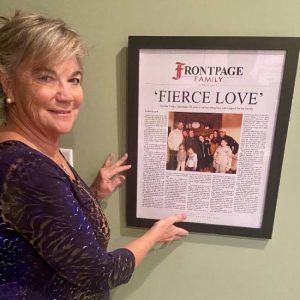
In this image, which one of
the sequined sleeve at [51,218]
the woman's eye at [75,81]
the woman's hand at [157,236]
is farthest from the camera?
the woman's hand at [157,236]

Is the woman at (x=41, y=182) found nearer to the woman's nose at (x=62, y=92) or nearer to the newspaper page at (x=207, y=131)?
the woman's nose at (x=62, y=92)

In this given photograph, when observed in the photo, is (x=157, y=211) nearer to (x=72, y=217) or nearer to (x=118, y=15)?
(x=72, y=217)

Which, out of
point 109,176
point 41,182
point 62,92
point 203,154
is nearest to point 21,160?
point 41,182

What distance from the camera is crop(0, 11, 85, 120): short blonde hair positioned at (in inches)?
25.2

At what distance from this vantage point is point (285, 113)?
828mm

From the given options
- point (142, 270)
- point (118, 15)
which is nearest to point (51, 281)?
point (142, 270)

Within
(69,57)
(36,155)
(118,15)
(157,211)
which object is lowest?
(157,211)

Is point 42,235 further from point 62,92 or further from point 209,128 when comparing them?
point 209,128

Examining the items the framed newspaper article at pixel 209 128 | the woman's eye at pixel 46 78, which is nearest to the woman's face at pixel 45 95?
the woman's eye at pixel 46 78

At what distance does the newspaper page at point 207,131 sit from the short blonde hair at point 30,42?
26cm

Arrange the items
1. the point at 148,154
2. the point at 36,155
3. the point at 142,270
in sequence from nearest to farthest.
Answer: the point at 36,155, the point at 148,154, the point at 142,270

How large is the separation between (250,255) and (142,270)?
13.8 inches

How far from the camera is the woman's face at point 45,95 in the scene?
0.67 meters

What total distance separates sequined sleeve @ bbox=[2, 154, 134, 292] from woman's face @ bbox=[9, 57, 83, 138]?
102 millimetres
